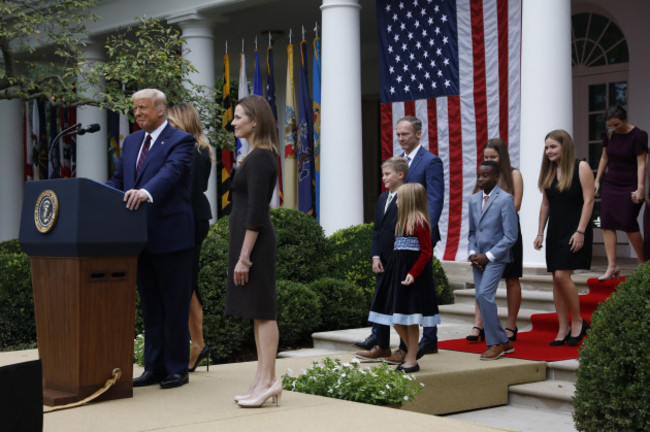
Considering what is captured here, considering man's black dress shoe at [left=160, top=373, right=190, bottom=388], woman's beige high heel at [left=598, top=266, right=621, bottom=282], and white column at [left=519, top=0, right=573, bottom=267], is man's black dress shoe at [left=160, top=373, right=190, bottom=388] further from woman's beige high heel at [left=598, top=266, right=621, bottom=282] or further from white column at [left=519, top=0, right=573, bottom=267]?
white column at [left=519, top=0, right=573, bottom=267]

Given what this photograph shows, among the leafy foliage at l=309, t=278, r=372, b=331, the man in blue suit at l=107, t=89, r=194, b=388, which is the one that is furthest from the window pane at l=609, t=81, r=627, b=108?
the man in blue suit at l=107, t=89, r=194, b=388

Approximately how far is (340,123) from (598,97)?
4.31 meters

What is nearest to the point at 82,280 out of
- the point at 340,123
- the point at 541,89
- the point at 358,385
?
the point at 358,385

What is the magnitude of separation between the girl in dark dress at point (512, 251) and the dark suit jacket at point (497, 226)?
311mm

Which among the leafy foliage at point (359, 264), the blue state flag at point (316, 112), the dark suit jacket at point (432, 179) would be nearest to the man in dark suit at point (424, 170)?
the dark suit jacket at point (432, 179)

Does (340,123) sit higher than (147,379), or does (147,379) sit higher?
(340,123)

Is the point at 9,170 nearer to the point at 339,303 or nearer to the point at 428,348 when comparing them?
the point at 339,303

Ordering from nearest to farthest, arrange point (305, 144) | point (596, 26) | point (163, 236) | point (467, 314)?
point (163, 236) → point (467, 314) → point (596, 26) → point (305, 144)

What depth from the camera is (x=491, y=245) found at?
7.63m

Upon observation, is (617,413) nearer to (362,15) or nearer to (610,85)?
(610,85)

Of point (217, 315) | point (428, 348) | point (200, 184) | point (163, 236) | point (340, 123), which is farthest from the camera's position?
point (340, 123)

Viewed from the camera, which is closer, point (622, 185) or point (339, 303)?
point (622, 185)

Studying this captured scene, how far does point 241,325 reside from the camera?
927 cm

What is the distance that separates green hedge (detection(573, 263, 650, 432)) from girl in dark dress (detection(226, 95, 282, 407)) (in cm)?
182
